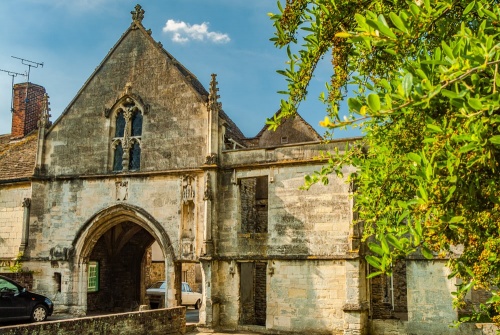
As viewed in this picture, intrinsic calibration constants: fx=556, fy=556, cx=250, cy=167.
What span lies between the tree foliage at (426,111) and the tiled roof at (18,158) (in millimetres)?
16784

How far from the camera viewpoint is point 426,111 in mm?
5332

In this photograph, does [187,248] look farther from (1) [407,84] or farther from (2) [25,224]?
(1) [407,84]

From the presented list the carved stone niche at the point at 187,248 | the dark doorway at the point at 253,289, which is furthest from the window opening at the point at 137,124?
the dark doorway at the point at 253,289

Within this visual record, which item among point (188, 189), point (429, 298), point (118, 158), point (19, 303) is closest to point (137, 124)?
point (118, 158)

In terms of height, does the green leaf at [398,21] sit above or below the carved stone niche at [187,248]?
above

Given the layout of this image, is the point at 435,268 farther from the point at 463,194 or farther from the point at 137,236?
the point at 137,236

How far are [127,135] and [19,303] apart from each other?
6850mm

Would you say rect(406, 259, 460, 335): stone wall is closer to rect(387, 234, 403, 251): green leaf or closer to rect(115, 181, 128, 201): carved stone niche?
rect(115, 181, 128, 201): carved stone niche

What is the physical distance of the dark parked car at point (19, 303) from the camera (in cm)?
1510

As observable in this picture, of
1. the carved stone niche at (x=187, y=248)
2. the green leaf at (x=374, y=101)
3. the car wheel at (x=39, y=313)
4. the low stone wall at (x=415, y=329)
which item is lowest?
the low stone wall at (x=415, y=329)

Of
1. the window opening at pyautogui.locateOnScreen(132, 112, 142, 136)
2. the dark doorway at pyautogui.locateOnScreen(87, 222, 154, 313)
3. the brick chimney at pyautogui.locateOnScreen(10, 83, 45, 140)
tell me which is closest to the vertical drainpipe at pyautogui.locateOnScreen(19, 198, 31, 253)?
the dark doorway at pyautogui.locateOnScreen(87, 222, 154, 313)

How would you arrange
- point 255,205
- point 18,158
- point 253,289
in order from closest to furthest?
point 255,205
point 253,289
point 18,158

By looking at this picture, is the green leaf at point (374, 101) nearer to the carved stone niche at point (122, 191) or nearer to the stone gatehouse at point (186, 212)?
the stone gatehouse at point (186, 212)

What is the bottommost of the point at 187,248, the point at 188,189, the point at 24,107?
the point at 187,248
